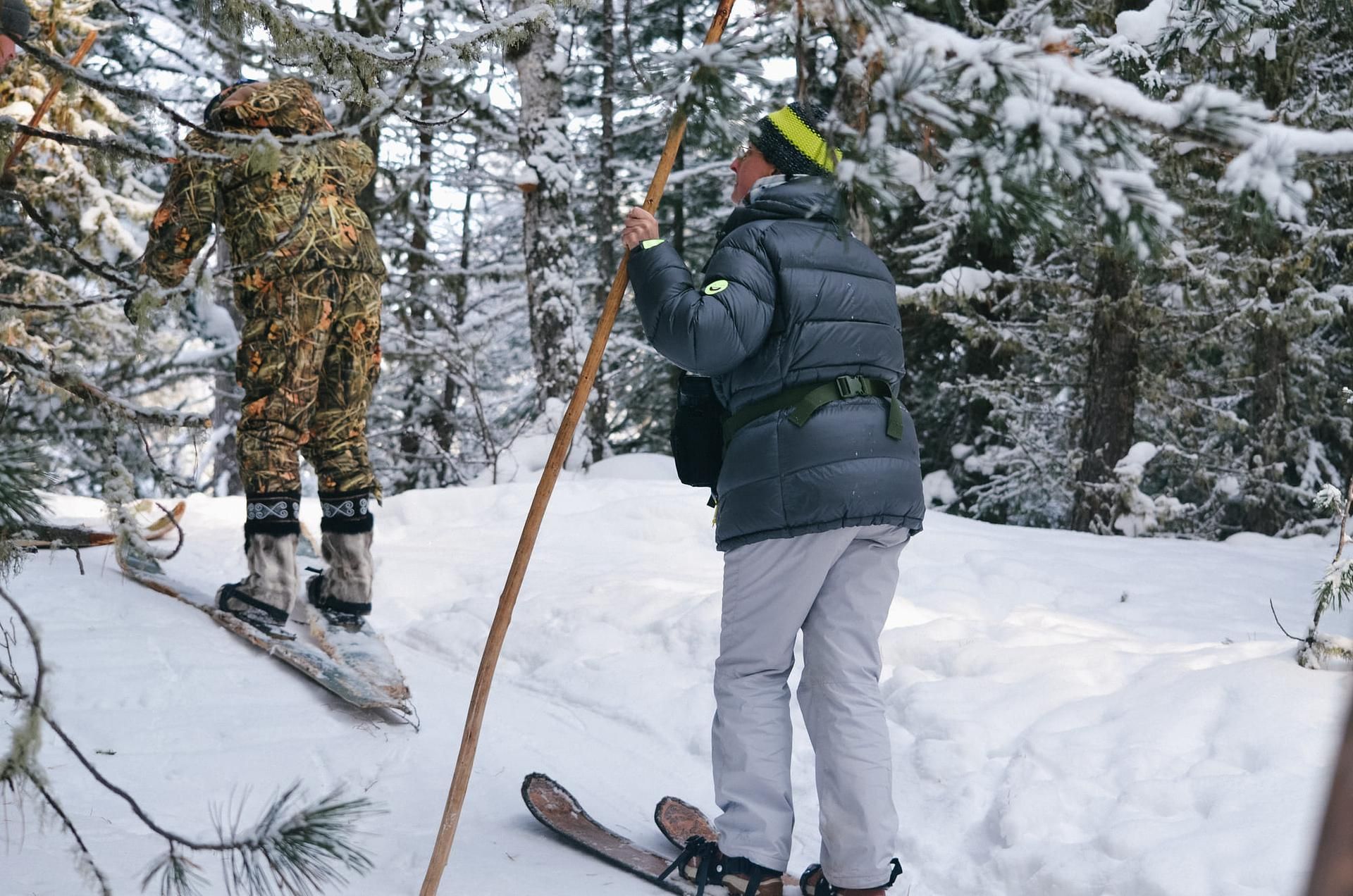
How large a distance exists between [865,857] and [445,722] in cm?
202

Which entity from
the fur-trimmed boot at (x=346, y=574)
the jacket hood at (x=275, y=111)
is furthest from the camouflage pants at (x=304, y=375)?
the jacket hood at (x=275, y=111)

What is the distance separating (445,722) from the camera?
4.23m

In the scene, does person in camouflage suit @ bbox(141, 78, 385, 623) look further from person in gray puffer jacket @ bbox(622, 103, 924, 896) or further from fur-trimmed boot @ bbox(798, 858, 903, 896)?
fur-trimmed boot @ bbox(798, 858, 903, 896)

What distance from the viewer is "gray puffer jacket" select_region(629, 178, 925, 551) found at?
271 centimetres

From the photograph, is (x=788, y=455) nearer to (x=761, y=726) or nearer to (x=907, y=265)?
(x=761, y=726)

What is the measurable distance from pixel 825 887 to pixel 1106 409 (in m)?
8.01

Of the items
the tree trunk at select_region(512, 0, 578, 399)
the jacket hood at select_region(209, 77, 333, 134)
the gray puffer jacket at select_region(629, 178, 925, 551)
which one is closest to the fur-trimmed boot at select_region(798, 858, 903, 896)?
the gray puffer jacket at select_region(629, 178, 925, 551)

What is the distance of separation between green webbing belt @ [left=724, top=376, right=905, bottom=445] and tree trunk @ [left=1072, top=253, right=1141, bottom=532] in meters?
7.39

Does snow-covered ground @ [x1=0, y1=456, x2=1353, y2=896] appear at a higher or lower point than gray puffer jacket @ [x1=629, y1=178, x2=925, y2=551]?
lower

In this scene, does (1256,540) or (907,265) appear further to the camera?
(907,265)

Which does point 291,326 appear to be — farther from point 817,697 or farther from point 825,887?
point 825,887

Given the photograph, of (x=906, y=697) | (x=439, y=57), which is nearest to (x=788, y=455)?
(x=439, y=57)

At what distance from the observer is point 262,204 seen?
4230 mm

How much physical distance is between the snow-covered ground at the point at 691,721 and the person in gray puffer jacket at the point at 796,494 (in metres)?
0.50
